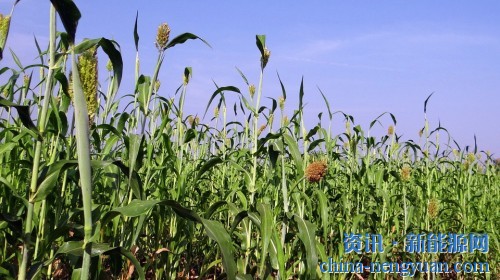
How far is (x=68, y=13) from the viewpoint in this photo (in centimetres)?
77

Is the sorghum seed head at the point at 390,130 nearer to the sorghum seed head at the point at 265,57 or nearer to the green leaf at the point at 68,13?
the sorghum seed head at the point at 265,57

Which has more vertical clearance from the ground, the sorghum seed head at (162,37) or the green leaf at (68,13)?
the sorghum seed head at (162,37)

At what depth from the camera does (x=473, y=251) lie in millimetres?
2957

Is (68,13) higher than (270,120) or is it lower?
lower

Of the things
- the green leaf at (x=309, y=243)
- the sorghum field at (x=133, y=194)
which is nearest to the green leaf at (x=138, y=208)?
the sorghum field at (x=133, y=194)

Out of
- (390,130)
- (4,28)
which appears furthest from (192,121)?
(4,28)

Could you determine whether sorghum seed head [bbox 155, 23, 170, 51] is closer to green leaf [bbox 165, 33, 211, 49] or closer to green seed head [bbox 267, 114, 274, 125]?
green leaf [bbox 165, 33, 211, 49]

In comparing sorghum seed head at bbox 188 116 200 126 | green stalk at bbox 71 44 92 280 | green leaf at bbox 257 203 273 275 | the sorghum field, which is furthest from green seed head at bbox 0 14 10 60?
sorghum seed head at bbox 188 116 200 126

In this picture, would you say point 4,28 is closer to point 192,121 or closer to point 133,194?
point 133,194

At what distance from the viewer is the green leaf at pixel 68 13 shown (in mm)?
762

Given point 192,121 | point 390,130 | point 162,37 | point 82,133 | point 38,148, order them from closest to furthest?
point 82,133 < point 38,148 < point 162,37 < point 192,121 < point 390,130

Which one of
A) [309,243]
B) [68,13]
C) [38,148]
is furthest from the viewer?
[309,243]

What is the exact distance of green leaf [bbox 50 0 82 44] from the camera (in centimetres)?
76

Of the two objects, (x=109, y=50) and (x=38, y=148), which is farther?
(x=109, y=50)
